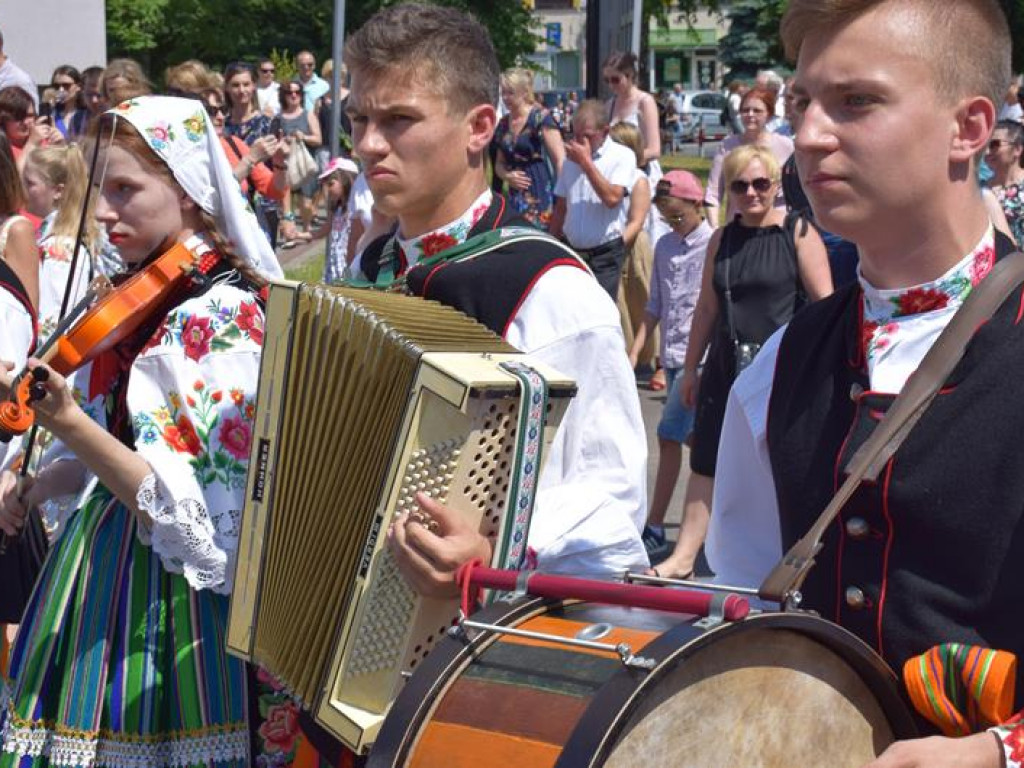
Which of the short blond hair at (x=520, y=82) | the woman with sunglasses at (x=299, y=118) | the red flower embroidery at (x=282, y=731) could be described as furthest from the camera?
the woman with sunglasses at (x=299, y=118)

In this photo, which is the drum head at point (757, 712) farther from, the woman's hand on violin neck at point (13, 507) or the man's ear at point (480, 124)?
the woman's hand on violin neck at point (13, 507)

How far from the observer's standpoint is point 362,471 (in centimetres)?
248

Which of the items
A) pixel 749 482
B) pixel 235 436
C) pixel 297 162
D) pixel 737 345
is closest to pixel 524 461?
pixel 749 482

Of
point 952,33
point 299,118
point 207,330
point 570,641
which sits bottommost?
point 570,641

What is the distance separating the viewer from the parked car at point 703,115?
42.8 m

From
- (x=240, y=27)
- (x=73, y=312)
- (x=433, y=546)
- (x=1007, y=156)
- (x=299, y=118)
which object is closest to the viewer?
(x=433, y=546)

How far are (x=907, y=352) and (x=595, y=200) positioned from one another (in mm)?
7971

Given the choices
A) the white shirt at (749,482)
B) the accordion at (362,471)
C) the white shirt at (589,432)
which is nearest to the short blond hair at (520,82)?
the white shirt at (589,432)

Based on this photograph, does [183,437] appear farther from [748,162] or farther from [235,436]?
[748,162]

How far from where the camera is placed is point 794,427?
223 centimetres

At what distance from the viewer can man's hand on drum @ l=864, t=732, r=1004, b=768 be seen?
184cm

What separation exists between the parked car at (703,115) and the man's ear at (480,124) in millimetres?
38590

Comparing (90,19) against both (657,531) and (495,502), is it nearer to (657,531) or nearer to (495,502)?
(657,531)

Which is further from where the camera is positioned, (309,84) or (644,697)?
(309,84)
